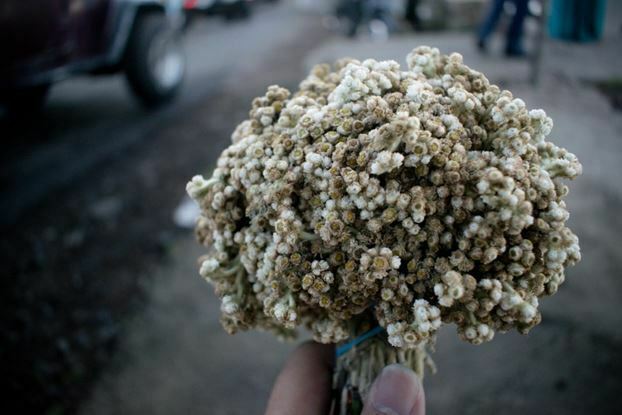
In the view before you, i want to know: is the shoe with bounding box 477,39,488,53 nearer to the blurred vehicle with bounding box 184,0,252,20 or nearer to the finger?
the finger

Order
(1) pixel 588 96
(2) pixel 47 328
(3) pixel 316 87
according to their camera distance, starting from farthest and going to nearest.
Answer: (1) pixel 588 96, (2) pixel 47 328, (3) pixel 316 87

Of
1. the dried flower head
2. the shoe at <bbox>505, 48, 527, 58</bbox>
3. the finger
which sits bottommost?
the shoe at <bbox>505, 48, 527, 58</bbox>

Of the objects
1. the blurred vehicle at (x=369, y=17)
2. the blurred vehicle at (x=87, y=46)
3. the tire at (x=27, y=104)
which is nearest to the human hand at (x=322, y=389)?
the blurred vehicle at (x=87, y=46)

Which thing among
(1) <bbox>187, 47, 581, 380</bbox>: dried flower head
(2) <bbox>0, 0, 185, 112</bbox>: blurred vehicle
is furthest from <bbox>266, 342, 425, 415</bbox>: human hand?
(2) <bbox>0, 0, 185, 112</bbox>: blurred vehicle

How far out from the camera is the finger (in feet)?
5.99

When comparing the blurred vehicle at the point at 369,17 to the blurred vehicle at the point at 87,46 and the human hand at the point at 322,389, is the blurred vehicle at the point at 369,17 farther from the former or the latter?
the human hand at the point at 322,389

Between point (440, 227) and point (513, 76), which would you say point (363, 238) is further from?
point (513, 76)

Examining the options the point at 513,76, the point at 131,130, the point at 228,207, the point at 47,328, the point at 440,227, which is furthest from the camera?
the point at 131,130

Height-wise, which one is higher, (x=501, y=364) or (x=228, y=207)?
(x=228, y=207)

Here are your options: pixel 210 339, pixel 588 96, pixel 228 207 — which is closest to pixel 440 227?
pixel 228 207

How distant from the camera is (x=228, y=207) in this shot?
62.2 inches

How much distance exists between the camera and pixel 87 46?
5961mm

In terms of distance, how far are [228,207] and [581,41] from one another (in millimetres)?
4573

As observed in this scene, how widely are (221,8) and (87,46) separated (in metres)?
5.70
